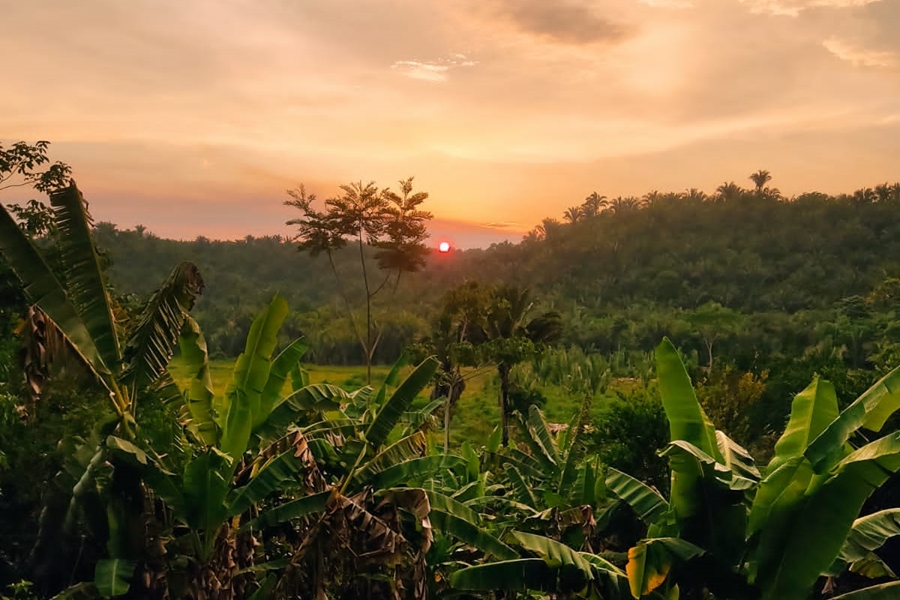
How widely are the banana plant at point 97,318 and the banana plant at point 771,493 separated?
181 inches

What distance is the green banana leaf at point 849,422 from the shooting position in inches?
227

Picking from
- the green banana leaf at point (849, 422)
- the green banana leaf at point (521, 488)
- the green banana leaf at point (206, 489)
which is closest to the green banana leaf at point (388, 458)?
the green banana leaf at point (206, 489)

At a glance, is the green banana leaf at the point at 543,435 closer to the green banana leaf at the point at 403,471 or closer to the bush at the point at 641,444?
the bush at the point at 641,444

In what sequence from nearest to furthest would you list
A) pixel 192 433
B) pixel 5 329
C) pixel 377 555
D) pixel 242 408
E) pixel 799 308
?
pixel 377 555
pixel 242 408
pixel 192 433
pixel 5 329
pixel 799 308

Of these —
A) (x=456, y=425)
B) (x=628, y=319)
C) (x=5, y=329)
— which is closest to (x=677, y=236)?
(x=628, y=319)

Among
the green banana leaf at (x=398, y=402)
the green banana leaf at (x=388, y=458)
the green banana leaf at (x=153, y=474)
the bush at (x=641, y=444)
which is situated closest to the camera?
the green banana leaf at (x=153, y=474)

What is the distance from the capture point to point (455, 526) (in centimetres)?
721

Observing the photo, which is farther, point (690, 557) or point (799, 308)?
point (799, 308)

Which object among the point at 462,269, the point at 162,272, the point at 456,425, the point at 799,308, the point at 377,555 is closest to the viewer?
the point at 377,555

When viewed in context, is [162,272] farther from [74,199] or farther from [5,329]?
[74,199]

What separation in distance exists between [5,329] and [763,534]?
390 inches

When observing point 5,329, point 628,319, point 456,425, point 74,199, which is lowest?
point 456,425

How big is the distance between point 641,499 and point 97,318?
18.4 ft

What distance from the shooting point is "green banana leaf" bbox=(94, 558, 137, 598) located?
5.91 metres
